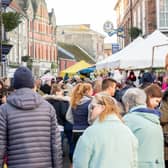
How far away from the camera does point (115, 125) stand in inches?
203

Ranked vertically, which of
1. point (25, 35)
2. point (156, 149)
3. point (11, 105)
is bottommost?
point (156, 149)

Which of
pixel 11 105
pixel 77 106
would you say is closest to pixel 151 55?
pixel 77 106

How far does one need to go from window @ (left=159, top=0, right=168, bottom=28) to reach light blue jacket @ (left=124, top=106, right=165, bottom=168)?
107 ft

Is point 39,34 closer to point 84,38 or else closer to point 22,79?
point 84,38

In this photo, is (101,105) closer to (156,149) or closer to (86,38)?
(156,149)

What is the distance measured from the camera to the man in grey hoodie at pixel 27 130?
589 centimetres

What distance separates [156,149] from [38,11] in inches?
3372

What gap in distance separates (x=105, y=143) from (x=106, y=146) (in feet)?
0.09

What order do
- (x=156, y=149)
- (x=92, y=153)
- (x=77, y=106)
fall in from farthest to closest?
1. (x=77, y=106)
2. (x=156, y=149)
3. (x=92, y=153)

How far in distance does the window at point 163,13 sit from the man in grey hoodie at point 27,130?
32.9 metres

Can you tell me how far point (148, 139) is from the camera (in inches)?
246

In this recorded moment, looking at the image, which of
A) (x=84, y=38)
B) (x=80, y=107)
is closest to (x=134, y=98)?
(x=80, y=107)

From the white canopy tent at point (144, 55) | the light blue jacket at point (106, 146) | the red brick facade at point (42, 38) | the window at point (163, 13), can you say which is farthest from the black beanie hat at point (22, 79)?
the red brick facade at point (42, 38)

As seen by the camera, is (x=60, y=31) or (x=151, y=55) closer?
(x=151, y=55)
